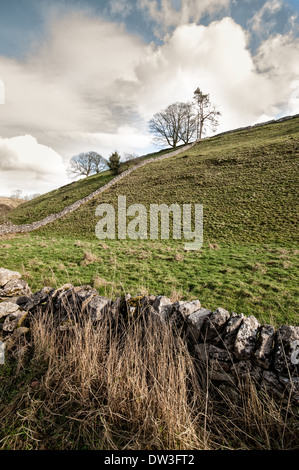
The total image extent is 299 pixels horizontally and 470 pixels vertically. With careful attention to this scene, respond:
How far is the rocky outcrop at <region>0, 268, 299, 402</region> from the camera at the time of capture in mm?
2725

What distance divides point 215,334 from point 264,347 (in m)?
0.68

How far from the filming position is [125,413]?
8.59ft

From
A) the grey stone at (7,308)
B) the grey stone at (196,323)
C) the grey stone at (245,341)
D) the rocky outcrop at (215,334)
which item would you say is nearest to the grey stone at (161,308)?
the rocky outcrop at (215,334)

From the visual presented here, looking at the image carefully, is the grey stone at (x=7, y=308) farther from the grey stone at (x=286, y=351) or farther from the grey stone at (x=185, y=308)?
the grey stone at (x=286, y=351)

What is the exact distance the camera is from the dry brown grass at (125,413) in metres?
2.30

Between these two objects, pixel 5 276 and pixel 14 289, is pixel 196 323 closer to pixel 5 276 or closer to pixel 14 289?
pixel 14 289

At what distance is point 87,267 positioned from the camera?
10.1 m

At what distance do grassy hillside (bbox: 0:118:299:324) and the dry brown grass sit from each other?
4.24ft

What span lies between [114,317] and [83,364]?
0.99 m

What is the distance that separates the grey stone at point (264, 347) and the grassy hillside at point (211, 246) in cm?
43
